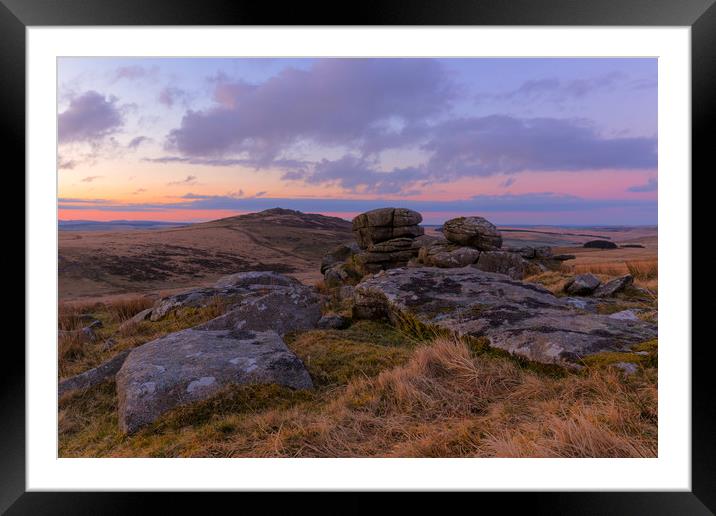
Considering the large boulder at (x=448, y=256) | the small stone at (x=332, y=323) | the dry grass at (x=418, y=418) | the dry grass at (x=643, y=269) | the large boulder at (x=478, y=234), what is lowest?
the dry grass at (x=418, y=418)

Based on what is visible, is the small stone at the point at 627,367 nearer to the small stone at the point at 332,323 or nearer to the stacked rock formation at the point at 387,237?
the small stone at the point at 332,323

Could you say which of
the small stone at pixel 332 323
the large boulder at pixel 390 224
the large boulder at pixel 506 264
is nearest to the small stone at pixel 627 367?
the small stone at pixel 332 323

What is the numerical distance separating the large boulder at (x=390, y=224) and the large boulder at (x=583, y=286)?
7.83m

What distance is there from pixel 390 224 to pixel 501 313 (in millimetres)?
11475

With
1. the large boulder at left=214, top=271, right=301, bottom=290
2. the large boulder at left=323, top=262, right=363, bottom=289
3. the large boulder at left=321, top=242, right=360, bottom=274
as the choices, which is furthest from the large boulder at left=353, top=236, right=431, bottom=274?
the large boulder at left=214, top=271, right=301, bottom=290

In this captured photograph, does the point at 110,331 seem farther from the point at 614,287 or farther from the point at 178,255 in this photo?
the point at 178,255

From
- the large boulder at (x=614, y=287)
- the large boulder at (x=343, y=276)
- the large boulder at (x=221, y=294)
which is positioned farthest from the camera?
the large boulder at (x=343, y=276)

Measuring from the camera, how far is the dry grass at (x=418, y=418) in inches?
126

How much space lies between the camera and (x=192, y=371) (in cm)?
409

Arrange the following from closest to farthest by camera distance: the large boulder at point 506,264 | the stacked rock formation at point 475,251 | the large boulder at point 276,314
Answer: the large boulder at point 276,314 < the stacked rock formation at point 475,251 < the large boulder at point 506,264

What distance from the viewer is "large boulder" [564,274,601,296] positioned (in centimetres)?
928

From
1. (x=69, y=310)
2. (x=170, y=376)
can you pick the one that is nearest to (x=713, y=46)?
(x=170, y=376)

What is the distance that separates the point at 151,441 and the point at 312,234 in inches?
1955

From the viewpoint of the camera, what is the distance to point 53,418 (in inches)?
133
